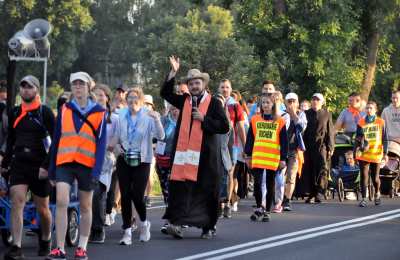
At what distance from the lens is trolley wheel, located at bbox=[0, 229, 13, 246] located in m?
12.8

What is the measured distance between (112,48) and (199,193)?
3462 inches

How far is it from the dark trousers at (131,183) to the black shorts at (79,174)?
175cm

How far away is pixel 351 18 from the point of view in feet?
116

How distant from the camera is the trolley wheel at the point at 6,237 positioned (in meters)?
12.8

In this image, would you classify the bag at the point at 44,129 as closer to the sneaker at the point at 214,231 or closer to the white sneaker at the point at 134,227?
the sneaker at the point at 214,231

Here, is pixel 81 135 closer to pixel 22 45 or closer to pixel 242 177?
pixel 242 177

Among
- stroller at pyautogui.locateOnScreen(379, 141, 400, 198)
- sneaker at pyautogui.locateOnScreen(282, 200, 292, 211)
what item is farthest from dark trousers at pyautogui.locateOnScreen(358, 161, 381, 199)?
stroller at pyautogui.locateOnScreen(379, 141, 400, 198)

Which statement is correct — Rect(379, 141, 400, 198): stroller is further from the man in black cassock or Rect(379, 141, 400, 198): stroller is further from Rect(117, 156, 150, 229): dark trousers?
Rect(117, 156, 150, 229): dark trousers

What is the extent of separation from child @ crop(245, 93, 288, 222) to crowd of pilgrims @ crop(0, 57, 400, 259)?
14 millimetres

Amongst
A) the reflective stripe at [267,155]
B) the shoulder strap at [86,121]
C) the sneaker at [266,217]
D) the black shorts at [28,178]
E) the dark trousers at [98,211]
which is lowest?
the sneaker at [266,217]

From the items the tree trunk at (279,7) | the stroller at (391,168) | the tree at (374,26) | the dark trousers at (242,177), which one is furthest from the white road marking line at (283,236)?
the tree at (374,26)

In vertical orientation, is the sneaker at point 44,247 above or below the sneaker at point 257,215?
below

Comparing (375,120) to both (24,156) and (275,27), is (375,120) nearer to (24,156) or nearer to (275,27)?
(24,156)

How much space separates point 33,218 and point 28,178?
0.80 metres
